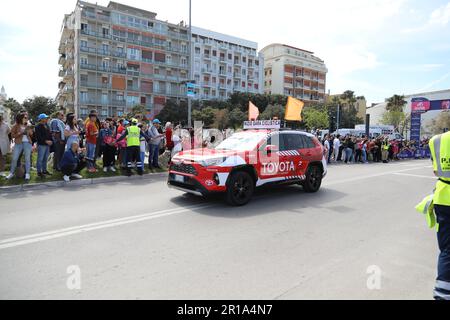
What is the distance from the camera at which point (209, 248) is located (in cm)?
454

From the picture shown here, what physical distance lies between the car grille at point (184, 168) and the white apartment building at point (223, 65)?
217 ft

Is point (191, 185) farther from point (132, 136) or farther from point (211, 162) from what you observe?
point (132, 136)

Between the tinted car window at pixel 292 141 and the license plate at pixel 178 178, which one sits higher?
the tinted car window at pixel 292 141

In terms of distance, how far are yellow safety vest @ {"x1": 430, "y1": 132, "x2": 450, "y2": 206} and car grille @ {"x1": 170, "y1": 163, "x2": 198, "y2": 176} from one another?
4531 mm

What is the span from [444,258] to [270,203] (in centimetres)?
449

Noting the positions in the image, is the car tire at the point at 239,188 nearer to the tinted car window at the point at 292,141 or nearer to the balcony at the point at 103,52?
the tinted car window at the point at 292,141

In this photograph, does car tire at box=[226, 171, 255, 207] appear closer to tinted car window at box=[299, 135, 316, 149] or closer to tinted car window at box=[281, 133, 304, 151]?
tinted car window at box=[281, 133, 304, 151]

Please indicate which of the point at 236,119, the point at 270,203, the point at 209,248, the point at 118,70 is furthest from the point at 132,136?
the point at 118,70

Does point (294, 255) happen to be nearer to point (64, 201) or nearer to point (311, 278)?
point (311, 278)

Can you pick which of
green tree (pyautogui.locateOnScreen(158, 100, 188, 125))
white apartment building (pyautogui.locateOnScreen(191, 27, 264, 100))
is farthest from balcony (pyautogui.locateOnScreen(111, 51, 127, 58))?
white apartment building (pyautogui.locateOnScreen(191, 27, 264, 100))

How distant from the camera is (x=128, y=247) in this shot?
450 cm

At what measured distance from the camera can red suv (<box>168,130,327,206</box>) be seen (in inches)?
269

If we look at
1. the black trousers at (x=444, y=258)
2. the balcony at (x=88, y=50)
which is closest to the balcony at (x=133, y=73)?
the balcony at (x=88, y=50)

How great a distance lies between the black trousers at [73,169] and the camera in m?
9.35
